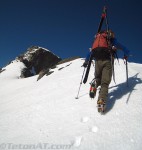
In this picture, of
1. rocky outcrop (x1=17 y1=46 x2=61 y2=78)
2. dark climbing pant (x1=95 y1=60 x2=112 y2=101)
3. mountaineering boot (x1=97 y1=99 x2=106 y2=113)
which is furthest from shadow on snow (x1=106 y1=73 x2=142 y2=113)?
rocky outcrop (x1=17 y1=46 x2=61 y2=78)

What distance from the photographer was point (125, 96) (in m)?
6.93

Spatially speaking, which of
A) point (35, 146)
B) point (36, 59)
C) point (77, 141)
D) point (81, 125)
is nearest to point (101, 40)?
point (81, 125)

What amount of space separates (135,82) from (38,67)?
34794mm

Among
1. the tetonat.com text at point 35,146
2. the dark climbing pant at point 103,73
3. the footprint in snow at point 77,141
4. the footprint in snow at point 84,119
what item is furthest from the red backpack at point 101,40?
the tetonat.com text at point 35,146

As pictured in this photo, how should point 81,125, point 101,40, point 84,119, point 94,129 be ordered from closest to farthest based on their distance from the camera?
point 94,129
point 81,125
point 84,119
point 101,40

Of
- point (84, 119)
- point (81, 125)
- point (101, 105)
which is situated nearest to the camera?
point (81, 125)

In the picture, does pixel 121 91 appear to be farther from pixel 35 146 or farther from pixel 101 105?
pixel 35 146

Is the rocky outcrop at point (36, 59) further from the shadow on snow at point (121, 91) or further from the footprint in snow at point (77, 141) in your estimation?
the footprint in snow at point (77, 141)

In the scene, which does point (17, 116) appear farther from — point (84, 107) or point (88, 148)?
point (88, 148)

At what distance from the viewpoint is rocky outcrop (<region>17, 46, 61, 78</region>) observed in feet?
129

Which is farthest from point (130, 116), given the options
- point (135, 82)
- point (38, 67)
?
point (38, 67)

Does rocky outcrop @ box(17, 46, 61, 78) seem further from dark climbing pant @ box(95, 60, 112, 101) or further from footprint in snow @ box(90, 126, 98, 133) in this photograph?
footprint in snow @ box(90, 126, 98, 133)

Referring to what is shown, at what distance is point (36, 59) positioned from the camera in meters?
40.8

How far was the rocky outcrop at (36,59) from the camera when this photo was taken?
39.2 meters
